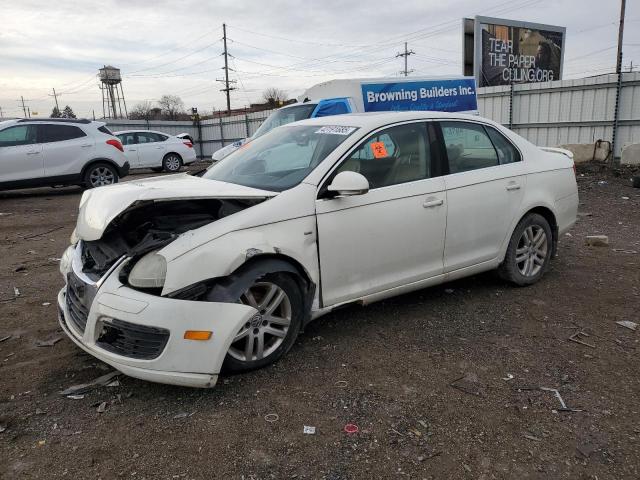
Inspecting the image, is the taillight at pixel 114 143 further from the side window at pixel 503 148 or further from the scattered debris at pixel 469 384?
the scattered debris at pixel 469 384

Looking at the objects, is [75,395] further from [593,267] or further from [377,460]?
[593,267]

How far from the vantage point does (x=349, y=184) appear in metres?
3.36

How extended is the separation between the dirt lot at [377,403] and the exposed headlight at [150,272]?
2.28 feet

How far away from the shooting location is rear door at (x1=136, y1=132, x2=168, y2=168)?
1753cm

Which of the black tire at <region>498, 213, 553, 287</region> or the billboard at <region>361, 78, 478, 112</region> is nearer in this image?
the black tire at <region>498, 213, 553, 287</region>

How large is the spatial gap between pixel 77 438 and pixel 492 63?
20057mm

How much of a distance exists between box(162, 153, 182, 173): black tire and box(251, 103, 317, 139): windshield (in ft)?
25.5


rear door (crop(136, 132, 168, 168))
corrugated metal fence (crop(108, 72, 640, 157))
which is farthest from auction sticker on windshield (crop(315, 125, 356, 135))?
rear door (crop(136, 132, 168, 168))

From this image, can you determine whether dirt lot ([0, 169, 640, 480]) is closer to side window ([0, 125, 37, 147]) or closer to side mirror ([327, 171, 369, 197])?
side mirror ([327, 171, 369, 197])

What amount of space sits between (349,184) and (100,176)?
10462 mm

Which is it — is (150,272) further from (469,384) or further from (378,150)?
(469,384)

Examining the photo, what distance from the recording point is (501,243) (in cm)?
456

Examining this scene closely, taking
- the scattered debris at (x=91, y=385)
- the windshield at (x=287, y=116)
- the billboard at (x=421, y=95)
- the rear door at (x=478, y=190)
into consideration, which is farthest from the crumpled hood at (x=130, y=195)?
the billboard at (x=421, y=95)

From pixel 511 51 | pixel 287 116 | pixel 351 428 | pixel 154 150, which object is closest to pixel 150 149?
pixel 154 150
